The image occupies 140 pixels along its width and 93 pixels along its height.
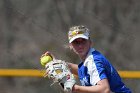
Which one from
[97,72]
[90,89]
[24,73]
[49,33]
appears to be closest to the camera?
[90,89]

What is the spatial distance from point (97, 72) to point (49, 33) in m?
3.75

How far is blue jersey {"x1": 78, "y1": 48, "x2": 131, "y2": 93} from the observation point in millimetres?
4352

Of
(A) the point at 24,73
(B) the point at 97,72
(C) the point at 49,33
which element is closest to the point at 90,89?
(B) the point at 97,72

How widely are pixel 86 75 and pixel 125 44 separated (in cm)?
375

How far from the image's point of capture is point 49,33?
804cm

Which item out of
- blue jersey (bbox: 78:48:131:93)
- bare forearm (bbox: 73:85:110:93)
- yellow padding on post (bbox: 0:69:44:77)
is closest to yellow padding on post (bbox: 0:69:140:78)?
yellow padding on post (bbox: 0:69:44:77)

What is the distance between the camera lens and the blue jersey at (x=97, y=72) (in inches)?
171

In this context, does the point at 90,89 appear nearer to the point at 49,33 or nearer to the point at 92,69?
the point at 92,69

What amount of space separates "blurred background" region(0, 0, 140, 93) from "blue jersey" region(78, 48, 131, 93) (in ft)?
11.1

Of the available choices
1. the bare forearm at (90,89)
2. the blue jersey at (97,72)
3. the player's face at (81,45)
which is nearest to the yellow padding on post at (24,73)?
the blue jersey at (97,72)

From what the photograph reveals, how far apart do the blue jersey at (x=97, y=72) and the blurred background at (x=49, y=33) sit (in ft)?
11.1

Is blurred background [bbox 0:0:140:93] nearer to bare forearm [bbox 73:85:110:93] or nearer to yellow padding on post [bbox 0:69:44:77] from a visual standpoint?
yellow padding on post [bbox 0:69:44:77]

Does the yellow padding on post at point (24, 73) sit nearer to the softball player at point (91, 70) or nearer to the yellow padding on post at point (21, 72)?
the yellow padding on post at point (21, 72)

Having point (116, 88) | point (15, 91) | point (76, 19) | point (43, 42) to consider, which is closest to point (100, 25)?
point (76, 19)
